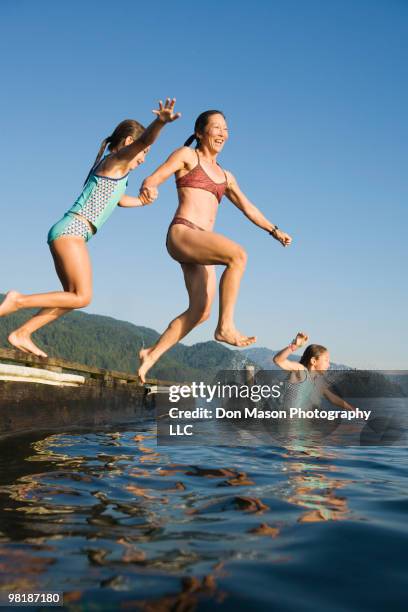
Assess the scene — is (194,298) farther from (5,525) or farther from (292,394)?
(292,394)

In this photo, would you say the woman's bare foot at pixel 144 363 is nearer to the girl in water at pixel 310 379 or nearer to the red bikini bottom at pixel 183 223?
the red bikini bottom at pixel 183 223

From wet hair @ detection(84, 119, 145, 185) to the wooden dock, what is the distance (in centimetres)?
301

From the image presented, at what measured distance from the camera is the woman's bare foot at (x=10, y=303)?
207 inches

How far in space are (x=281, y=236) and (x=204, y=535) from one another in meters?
3.97

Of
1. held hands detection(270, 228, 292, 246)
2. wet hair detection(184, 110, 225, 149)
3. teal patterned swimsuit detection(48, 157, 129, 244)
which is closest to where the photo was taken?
teal patterned swimsuit detection(48, 157, 129, 244)

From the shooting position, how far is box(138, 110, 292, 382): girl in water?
5203mm

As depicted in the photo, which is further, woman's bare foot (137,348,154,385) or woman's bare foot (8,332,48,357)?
woman's bare foot (137,348,154,385)

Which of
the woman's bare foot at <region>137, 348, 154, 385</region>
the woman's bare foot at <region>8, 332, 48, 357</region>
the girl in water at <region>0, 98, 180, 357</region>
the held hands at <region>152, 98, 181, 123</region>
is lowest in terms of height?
the woman's bare foot at <region>137, 348, 154, 385</region>

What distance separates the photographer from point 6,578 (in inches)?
79.8

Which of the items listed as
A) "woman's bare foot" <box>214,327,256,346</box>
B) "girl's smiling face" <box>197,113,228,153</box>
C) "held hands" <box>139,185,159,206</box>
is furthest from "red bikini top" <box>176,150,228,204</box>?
"woman's bare foot" <box>214,327,256,346</box>

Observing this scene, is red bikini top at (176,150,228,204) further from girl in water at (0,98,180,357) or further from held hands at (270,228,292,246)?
held hands at (270,228,292,246)

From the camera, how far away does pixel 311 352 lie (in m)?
9.12

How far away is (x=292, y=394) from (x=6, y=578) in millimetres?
7503

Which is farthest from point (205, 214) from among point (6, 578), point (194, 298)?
point (6, 578)
